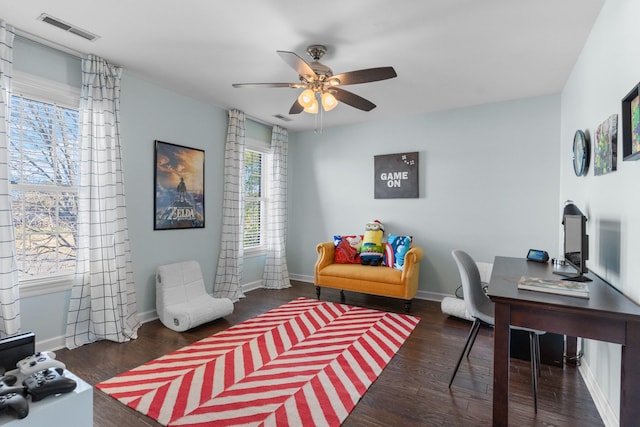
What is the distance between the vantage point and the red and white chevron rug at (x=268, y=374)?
6.48ft

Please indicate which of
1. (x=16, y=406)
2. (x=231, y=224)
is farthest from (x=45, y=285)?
(x=231, y=224)

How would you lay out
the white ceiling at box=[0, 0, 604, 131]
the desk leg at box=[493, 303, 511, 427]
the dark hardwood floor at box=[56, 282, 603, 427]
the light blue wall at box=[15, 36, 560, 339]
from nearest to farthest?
the desk leg at box=[493, 303, 511, 427]
the dark hardwood floor at box=[56, 282, 603, 427]
the white ceiling at box=[0, 0, 604, 131]
the light blue wall at box=[15, 36, 560, 339]

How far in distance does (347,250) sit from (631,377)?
339cm

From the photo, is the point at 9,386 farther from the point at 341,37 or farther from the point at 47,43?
the point at 341,37

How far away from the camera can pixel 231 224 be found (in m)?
4.39

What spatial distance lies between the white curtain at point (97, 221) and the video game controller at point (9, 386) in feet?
4.71

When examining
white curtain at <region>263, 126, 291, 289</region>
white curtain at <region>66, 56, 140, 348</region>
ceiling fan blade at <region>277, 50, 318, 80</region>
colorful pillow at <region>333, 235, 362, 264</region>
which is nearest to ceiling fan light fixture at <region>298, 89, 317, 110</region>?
ceiling fan blade at <region>277, 50, 318, 80</region>

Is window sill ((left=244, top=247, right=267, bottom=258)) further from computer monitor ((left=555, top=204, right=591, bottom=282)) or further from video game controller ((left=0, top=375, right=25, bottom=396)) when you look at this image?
computer monitor ((left=555, top=204, right=591, bottom=282))

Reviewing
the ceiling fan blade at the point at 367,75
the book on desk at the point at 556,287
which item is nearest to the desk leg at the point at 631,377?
the book on desk at the point at 556,287

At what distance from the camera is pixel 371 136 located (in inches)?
195

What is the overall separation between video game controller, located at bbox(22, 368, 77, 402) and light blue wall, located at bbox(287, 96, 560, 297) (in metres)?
3.96

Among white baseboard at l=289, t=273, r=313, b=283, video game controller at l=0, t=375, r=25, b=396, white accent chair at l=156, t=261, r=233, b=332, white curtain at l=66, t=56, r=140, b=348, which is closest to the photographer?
video game controller at l=0, t=375, r=25, b=396

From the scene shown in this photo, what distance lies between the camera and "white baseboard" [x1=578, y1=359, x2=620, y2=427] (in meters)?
1.80

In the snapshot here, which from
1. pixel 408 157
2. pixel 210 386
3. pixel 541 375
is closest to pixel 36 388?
pixel 210 386
